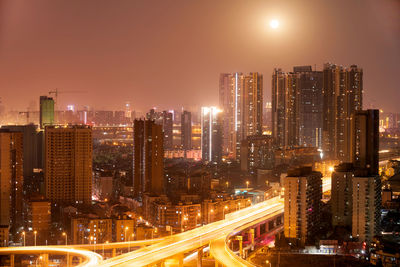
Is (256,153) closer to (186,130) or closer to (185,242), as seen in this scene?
(186,130)

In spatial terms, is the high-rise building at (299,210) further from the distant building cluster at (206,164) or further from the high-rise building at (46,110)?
the high-rise building at (46,110)

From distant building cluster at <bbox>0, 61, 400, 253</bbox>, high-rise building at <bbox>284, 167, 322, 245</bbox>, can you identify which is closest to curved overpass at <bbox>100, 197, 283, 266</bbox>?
high-rise building at <bbox>284, 167, 322, 245</bbox>

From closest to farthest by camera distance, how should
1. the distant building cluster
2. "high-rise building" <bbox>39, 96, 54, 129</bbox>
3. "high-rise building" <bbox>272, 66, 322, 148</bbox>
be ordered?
the distant building cluster, "high-rise building" <bbox>39, 96, 54, 129</bbox>, "high-rise building" <bbox>272, 66, 322, 148</bbox>

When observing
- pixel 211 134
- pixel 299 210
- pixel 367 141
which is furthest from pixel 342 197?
pixel 211 134

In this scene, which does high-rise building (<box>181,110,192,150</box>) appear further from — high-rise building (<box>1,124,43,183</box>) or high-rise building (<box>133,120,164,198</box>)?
high-rise building (<box>133,120,164,198</box>)

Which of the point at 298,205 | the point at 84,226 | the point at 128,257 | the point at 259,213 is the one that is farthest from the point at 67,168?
the point at 128,257

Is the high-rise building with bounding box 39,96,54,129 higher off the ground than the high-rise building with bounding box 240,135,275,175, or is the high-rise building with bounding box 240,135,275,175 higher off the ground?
the high-rise building with bounding box 39,96,54,129

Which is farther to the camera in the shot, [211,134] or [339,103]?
[211,134]
